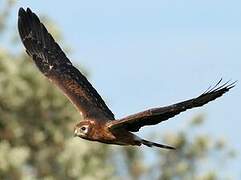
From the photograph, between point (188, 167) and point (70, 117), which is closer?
point (70, 117)

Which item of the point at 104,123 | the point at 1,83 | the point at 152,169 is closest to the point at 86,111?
the point at 104,123

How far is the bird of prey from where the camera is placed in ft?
60.6

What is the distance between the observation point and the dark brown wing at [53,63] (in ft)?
69.8

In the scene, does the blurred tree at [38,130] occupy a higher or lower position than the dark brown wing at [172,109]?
higher

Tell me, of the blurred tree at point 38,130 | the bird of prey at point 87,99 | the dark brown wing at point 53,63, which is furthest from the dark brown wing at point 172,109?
the blurred tree at point 38,130

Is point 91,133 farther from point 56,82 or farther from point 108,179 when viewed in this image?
point 108,179

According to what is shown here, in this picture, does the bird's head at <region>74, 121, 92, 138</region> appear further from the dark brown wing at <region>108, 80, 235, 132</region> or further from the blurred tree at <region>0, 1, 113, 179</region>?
the blurred tree at <region>0, 1, 113, 179</region>

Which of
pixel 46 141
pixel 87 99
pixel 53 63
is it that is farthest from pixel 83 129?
pixel 46 141

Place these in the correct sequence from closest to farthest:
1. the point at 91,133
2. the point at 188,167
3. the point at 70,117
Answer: the point at 91,133 < the point at 70,117 < the point at 188,167

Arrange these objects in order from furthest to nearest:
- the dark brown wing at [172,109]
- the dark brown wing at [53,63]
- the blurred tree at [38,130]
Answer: the blurred tree at [38,130] < the dark brown wing at [53,63] < the dark brown wing at [172,109]

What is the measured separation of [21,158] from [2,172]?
3.07ft

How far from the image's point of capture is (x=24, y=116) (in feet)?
118

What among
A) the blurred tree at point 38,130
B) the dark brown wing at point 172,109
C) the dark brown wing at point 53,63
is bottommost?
the dark brown wing at point 172,109

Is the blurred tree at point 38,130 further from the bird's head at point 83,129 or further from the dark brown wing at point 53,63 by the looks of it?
the bird's head at point 83,129
